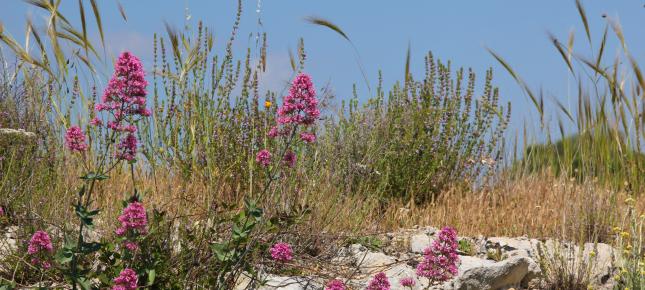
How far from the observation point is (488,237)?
5516 mm

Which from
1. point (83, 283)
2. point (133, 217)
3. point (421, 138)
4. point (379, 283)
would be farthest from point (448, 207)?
point (83, 283)

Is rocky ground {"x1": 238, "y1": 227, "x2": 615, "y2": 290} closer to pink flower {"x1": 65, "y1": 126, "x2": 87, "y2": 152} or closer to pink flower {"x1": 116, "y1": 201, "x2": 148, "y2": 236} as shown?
pink flower {"x1": 116, "y1": 201, "x2": 148, "y2": 236}

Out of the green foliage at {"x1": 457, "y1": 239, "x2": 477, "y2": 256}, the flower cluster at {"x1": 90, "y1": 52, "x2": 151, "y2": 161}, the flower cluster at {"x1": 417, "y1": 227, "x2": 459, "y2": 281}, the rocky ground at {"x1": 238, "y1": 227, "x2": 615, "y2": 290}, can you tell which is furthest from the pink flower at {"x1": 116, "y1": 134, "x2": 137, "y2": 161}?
the green foliage at {"x1": 457, "y1": 239, "x2": 477, "y2": 256}

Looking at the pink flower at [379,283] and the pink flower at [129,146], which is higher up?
the pink flower at [129,146]

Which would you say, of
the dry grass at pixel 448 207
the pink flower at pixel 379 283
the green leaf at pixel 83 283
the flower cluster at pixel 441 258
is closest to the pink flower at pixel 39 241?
the green leaf at pixel 83 283

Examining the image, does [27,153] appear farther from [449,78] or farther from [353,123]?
[449,78]

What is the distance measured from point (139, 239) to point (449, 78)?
15.0 feet

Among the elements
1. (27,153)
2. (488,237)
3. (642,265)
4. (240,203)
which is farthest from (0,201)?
(642,265)

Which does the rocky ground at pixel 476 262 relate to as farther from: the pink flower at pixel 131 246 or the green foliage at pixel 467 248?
the pink flower at pixel 131 246

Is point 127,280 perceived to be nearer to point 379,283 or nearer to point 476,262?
point 379,283

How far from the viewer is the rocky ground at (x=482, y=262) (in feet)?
13.9

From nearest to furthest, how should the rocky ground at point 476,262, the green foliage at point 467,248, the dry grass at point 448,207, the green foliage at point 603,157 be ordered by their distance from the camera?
the rocky ground at point 476,262 → the dry grass at point 448,207 → the green foliage at point 467,248 → the green foliage at point 603,157

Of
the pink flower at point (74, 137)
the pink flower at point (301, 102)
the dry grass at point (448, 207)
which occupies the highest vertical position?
the pink flower at point (301, 102)

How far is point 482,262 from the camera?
450 cm
